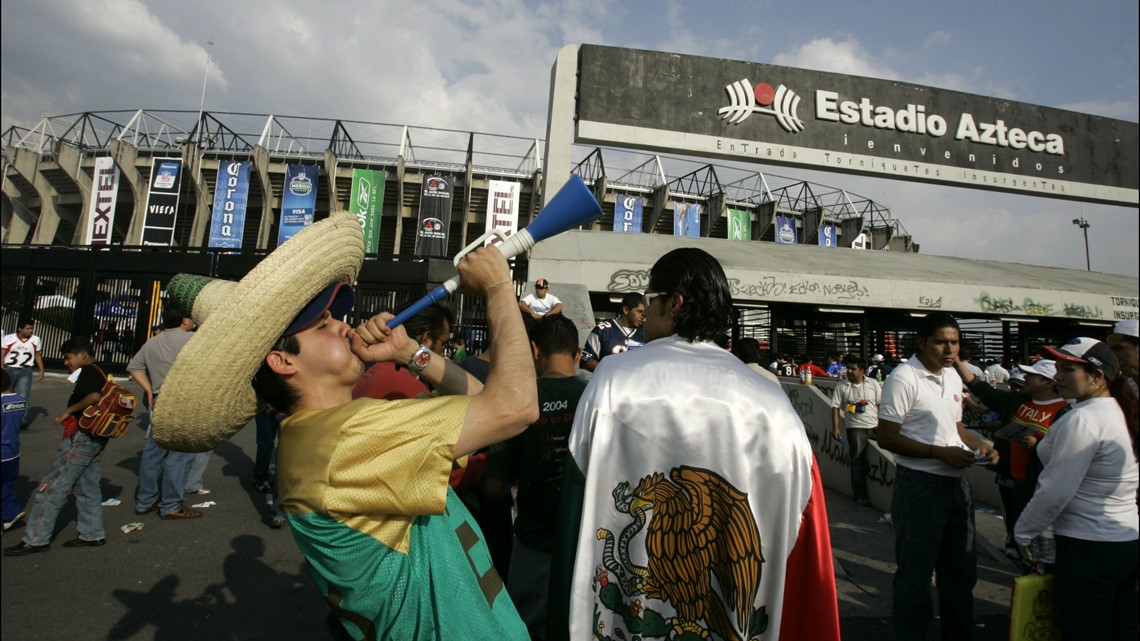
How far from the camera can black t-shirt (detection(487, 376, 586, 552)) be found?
257 cm

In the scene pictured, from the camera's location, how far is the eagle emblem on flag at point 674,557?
5.32 ft

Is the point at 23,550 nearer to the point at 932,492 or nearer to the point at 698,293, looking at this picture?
the point at 698,293

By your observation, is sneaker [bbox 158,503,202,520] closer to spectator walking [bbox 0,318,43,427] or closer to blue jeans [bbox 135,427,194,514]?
blue jeans [bbox 135,427,194,514]

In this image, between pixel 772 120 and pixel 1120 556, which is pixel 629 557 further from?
pixel 772 120

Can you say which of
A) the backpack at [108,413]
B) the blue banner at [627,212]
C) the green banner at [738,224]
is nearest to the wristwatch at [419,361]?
the backpack at [108,413]

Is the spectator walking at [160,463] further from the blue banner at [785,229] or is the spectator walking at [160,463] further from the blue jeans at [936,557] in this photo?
the blue banner at [785,229]

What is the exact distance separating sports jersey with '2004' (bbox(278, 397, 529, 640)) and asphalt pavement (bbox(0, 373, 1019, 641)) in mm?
2590

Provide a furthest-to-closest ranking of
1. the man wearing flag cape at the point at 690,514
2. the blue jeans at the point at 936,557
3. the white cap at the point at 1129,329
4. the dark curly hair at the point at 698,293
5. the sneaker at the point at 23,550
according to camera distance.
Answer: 1. the sneaker at the point at 23,550
2. the white cap at the point at 1129,329
3. the blue jeans at the point at 936,557
4. the dark curly hair at the point at 698,293
5. the man wearing flag cape at the point at 690,514

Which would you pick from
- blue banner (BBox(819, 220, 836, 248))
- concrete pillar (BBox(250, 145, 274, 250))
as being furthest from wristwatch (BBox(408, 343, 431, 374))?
blue banner (BBox(819, 220, 836, 248))

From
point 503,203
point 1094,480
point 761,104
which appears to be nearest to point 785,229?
point 503,203

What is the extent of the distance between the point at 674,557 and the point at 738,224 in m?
28.9

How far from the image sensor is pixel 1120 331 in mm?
3314

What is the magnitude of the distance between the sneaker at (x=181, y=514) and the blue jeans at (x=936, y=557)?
6077 millimetres

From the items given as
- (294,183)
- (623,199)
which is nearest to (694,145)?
(623,199)
